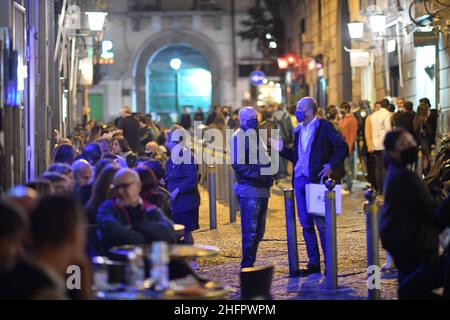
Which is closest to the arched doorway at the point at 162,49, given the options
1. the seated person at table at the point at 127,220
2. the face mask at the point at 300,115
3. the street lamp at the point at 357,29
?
the street lamp at the point at 357,29

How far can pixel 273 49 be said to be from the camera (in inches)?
2199

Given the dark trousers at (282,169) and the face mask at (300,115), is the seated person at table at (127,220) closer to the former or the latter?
the face mask at (300,115)

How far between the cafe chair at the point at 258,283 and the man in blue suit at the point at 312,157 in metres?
3.47

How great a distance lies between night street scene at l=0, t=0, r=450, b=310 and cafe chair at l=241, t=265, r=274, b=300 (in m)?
0.01

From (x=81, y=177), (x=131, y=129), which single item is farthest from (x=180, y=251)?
(x=131, y=129)

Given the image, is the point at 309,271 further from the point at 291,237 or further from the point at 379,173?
the point at 379,173

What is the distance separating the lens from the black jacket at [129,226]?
354 inches

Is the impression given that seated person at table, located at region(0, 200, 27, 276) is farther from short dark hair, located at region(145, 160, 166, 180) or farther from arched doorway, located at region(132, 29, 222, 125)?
arched doorway, located at region(132, 29, 222, 125)

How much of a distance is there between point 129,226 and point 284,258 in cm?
597

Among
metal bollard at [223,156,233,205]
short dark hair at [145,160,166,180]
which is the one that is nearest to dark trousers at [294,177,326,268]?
short dark hair at [145,160,166,180]

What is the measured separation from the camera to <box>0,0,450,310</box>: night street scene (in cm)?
754

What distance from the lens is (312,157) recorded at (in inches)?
517
